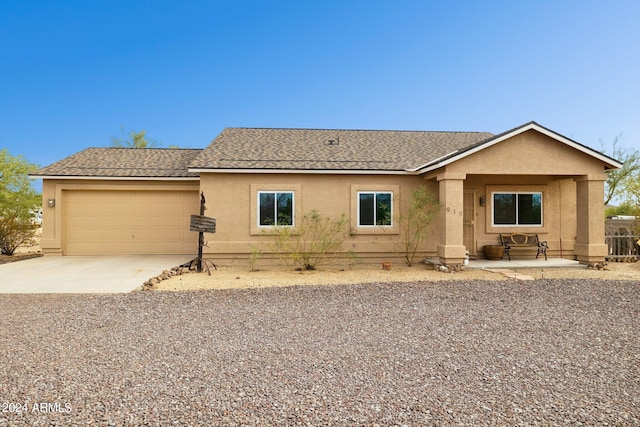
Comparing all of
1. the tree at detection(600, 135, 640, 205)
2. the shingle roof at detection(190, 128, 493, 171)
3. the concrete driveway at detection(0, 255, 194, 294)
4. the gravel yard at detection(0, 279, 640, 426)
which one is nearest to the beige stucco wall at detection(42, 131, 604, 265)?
the shingle roof at detection(190, 128, 493, 171)

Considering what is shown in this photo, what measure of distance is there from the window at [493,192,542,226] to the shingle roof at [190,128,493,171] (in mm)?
2693

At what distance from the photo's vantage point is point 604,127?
76.7 feet

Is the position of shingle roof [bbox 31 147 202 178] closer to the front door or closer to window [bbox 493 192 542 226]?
the front door

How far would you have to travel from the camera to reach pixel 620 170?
22734 millimetres

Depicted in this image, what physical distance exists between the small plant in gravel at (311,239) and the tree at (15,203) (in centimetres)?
1185

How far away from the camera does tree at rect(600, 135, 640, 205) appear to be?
2238cm

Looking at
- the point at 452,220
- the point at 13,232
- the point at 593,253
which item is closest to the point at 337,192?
the point at 452,220

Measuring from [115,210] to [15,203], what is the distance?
537 centimetres

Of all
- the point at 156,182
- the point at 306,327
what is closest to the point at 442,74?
the point at 156,182

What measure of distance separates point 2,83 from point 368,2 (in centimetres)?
2669

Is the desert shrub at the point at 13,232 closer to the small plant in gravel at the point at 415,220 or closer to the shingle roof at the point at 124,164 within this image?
the shingle roof at the point at 124,164

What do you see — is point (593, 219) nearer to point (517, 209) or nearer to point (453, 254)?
point (517, 209)

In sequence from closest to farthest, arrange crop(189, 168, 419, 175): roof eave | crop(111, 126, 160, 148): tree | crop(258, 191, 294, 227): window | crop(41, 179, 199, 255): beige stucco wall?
crop(189, 168, 419, 175): roof eave, crop(258, 191, 294, 227): window, crop(41, 179, 199, 255): beige stucco wall, crop(111, 126, 160, 148): tree

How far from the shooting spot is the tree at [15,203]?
14625 mm
